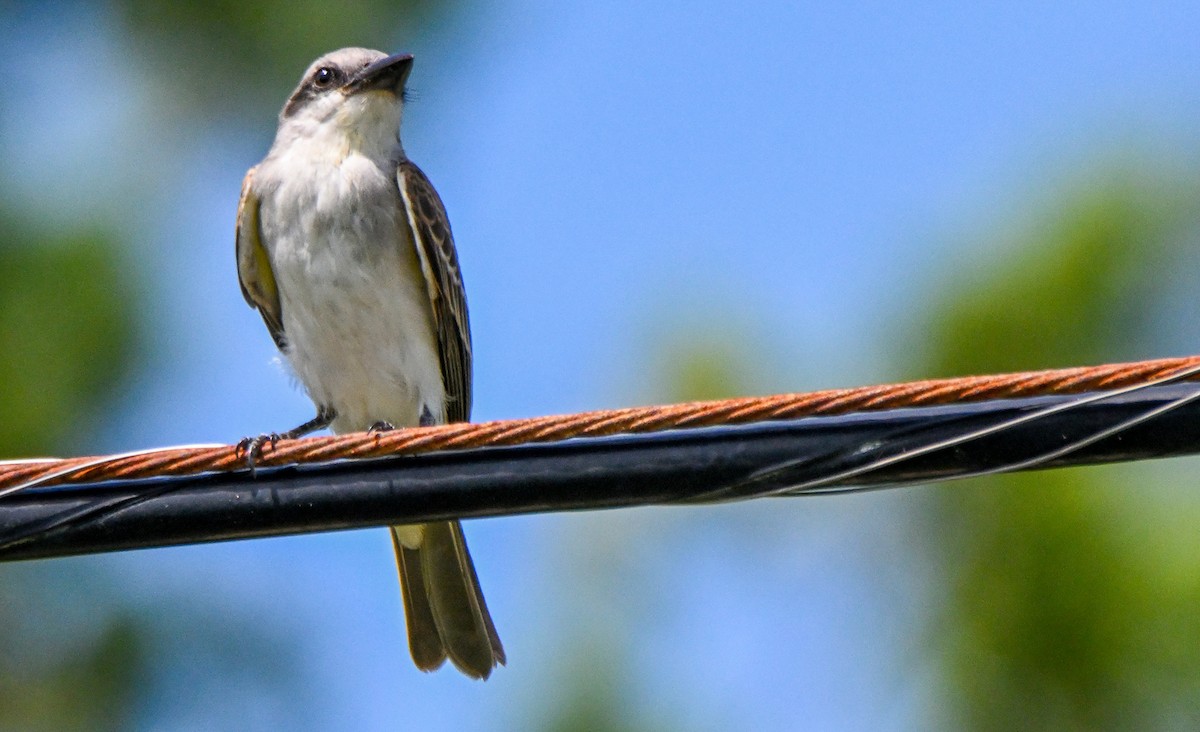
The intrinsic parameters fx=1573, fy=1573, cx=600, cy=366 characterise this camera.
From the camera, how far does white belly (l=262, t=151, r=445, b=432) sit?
22.4ft

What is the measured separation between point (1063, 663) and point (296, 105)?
4451mm

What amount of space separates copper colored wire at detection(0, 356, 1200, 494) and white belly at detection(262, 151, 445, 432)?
2751 mm

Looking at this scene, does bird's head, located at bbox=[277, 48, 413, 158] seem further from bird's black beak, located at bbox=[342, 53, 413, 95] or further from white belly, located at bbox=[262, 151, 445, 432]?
white belly, located at bbox=[262, 151, 445, 432]

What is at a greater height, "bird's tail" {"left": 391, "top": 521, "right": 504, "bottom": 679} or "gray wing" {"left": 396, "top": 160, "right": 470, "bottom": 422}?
"gray wing" {"left": 396, "top": 160, "right": 470, "bottom": 422}

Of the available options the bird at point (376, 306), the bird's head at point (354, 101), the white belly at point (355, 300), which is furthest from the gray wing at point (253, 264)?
the bird's head at point (354, 101)

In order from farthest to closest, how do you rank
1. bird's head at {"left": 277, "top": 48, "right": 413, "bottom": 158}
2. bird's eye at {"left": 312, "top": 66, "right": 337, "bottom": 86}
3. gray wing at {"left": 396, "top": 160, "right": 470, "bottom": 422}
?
bird's eye at {"left": 312, "top": 66, "right": 337, "bottom": 86} < bird's head at {"left": 277, "top": 48, "right": 413, "bottom": 158} < gray wing at {"left": 396, "top": 160, "right": 470, "bottom": 422}

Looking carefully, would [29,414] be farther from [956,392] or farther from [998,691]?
[956,392]

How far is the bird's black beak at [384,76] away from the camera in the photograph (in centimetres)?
748

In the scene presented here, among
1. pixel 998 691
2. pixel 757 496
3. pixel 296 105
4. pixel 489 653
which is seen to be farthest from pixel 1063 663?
pixel 296 105

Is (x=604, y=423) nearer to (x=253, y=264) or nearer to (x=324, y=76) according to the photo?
(x=253, y=264)

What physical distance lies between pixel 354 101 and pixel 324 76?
427 mm

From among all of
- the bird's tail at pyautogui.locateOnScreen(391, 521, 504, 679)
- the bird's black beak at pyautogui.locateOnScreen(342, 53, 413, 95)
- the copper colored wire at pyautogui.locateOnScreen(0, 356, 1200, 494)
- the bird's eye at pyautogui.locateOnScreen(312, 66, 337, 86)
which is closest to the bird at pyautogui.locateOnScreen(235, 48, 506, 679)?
the bird's tail at pyautogui.locateOnScreen(391, 521, 504, 679)

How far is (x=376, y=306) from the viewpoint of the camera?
22.5 ft

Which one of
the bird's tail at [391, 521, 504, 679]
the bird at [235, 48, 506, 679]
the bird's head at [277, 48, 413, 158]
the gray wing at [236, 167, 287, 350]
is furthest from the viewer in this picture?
the bird's head at [277, 48, 413, 158]
